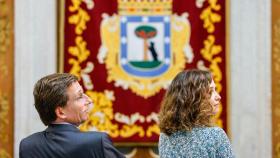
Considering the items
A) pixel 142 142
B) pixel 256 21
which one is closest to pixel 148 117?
pixel 142 142

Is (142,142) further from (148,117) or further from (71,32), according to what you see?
(71,32)

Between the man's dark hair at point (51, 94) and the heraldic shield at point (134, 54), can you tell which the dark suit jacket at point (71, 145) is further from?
the heraldic shield at point (134, 54)

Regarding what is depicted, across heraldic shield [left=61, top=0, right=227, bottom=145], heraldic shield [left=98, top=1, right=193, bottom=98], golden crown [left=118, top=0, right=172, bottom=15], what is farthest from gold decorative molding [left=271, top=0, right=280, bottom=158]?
golden crown [left=118, top=0, right=172, bottom=15]

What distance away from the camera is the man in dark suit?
285 centimetres

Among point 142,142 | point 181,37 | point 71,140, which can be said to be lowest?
point 142,142

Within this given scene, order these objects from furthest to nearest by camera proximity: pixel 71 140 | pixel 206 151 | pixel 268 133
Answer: pixel 268 133 → pixel 206 151 → pixel 71 140

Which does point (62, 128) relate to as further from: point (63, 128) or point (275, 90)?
point (275, 90)

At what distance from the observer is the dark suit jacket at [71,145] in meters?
2.84

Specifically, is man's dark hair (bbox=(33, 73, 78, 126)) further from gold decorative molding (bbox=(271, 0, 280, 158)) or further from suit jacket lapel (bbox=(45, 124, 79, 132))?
gold decorative molding (bbox=(271, 0, 280, 158))

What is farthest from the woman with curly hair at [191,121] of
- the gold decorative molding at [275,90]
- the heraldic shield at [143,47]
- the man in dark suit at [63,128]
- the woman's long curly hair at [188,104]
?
the gold decorative molding at [275,90]

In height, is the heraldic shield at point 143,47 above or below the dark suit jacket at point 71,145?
above

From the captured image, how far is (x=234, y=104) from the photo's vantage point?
6109 millimetres

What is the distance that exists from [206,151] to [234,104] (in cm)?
307

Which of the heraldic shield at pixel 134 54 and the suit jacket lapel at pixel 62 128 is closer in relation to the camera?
the suit jacket lapel at pixel 62 128
